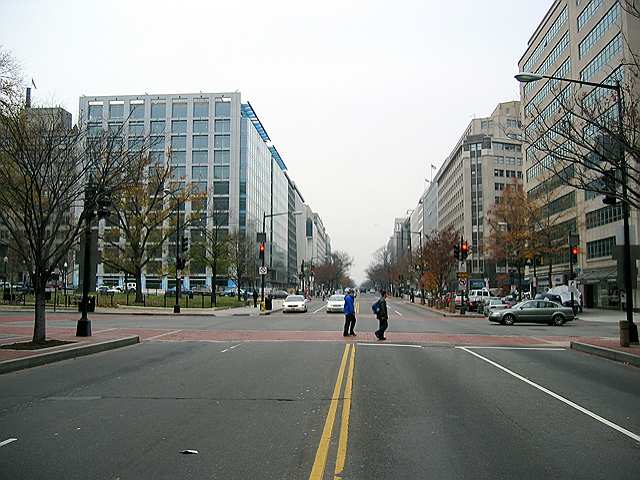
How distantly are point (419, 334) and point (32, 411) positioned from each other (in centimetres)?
1762

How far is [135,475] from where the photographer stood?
19.2 ft

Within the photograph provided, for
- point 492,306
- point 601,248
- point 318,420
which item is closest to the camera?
point 318,420

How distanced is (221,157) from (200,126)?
20.4 ft

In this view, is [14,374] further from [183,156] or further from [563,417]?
[183,156]

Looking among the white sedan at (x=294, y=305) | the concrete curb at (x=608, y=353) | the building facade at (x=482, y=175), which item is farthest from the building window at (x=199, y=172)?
the concrete curb at (x=608, y=353)

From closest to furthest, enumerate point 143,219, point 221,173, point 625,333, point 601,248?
point 625,333 < point 143,219 < point 601,248 < point 221,173

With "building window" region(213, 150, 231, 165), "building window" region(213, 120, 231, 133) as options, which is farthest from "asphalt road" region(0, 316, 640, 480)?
"building window" region(213, 120, 231, 133)

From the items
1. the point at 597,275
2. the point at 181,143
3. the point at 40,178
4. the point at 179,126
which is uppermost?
the point at 179,126

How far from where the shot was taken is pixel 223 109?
98.9 meters

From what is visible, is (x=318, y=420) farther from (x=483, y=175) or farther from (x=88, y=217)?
(x=483, y=175)

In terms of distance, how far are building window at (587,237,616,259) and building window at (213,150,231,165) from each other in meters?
60.5

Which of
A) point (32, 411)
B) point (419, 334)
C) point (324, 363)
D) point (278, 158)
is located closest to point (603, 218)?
point (419, 334)

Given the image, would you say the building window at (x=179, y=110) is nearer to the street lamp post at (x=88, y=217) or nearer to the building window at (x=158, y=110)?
the building window at (x=158, y=110)

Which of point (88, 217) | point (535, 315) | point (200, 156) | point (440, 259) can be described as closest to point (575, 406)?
point (88, 217)
